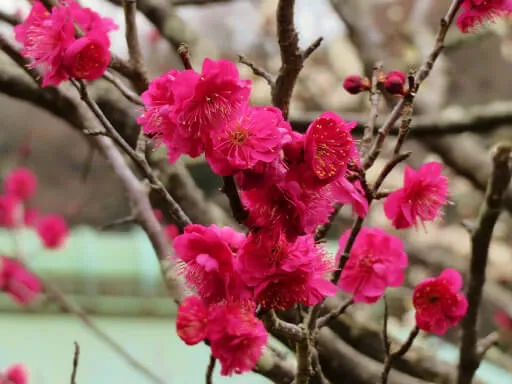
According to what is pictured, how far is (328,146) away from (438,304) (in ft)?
0.57

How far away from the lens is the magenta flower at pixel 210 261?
324mm

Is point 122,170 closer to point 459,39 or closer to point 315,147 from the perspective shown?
point 315,147

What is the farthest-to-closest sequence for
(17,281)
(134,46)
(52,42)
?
1. (17,281)
2. (134,46)
3. (52,42)

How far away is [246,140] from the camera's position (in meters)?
0.28

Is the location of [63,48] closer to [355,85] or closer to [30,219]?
[355,85]

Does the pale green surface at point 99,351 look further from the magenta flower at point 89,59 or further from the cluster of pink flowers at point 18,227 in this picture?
the magenta flower at point 89,59

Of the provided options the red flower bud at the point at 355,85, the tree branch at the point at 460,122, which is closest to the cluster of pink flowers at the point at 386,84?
the red flower bud at the point at 355,85

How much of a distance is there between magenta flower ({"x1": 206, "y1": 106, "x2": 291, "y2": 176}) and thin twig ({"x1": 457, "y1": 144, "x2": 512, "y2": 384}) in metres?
0.28

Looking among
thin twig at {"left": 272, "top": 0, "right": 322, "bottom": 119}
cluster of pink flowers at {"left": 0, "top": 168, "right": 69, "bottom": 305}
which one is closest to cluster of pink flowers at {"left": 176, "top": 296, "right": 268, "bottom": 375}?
thin twig at {"left": 272, "top": 0, "right": 322, "bottom": 119}

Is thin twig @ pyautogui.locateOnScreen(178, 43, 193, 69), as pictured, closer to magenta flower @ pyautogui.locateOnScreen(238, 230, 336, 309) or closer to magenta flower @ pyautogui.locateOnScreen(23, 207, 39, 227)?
magenta flower @ pyautogui.locateOnScreen(238, 230, 336, 309)

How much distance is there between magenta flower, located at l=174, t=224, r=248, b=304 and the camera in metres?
0.32

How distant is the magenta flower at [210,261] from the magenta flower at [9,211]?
1.35 m

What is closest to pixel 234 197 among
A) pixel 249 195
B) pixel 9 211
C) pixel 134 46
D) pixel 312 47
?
pixel 249 195

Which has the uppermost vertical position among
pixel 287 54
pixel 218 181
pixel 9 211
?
pixel 287 54
